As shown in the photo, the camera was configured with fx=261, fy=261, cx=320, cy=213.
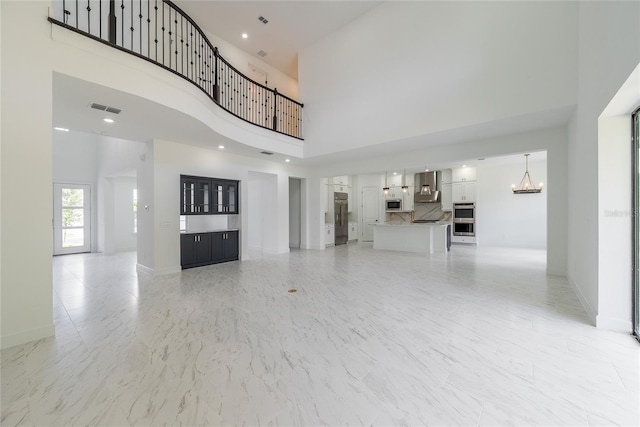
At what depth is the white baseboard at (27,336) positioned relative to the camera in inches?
95.4

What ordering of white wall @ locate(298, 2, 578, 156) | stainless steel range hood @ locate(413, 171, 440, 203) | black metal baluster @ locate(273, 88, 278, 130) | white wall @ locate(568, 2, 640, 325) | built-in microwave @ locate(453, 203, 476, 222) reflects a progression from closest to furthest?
white wall @ locate(568, 2, 640, 325), white wall @ locate(298, 2, 578, 156), black metal baluster @ locate(273, 88, 278, 130), built-in microwave @ locate(453, 203, 476, 222), stainless steel range hood @ locate(413, 171, 440, 203)

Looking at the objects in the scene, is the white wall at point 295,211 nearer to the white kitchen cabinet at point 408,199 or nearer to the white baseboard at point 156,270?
the white baseboard at point 156,270

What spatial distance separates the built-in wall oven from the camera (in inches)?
402

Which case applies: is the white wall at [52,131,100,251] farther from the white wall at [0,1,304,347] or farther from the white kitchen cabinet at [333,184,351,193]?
the white kitchen cabinet at [333,184,351,193]

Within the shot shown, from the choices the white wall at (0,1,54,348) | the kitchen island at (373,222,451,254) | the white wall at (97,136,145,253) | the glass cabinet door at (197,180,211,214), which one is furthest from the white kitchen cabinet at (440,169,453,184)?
the white wall at (0,1,54,348)

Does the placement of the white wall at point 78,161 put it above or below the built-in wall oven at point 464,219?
above

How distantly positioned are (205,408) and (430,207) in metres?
10.7

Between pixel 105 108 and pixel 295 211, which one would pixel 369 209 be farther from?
pixel 105 108

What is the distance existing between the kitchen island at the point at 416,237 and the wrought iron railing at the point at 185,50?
14.3ft

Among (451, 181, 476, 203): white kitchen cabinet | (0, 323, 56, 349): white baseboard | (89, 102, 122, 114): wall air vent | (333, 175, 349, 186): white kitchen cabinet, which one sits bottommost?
(0, 323, 56, 349): white baseboard

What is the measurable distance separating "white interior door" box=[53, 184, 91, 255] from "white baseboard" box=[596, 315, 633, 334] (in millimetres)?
12215

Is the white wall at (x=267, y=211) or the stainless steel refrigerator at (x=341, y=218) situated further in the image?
the stainless steel refrigerator at (x=341, y=218)

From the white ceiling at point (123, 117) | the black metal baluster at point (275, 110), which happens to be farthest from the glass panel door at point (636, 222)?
the black metal baluster at point (275, 110)

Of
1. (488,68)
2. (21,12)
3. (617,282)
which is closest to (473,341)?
(617,282)
